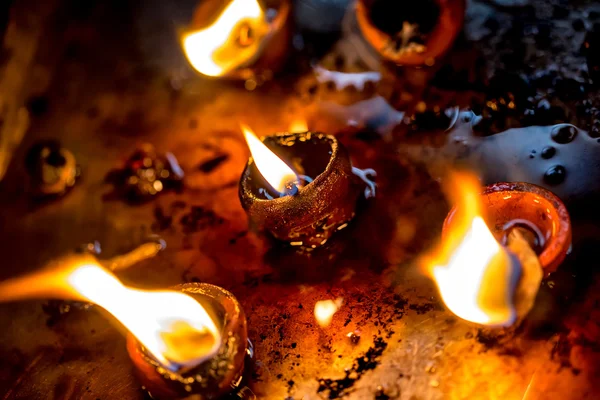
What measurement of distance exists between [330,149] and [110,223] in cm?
114

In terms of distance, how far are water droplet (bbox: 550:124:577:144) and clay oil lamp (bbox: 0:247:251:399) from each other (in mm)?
1413

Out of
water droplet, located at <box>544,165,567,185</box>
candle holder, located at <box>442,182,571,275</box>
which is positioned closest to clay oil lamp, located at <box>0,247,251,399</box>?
candle holder, located at <box>442,182,571,275</box>

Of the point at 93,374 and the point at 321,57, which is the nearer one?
the point at 93,374

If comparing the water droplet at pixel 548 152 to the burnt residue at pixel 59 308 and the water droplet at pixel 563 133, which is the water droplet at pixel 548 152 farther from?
the burnt residue at pixel 59 308

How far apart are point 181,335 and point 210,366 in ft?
0.65

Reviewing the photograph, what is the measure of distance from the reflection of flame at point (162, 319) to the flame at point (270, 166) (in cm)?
50

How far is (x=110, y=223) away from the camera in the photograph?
2.36m

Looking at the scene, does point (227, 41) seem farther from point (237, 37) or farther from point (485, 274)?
point (485, 274)

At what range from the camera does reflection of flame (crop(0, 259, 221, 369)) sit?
160 cm

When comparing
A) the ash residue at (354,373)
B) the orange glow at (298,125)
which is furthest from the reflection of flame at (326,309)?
the orange glow at (298,125)

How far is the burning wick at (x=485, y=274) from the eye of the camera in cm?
157

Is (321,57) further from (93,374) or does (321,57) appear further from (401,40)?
(93,374)

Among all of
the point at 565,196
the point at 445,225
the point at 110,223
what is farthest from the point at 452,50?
the point at 110,223

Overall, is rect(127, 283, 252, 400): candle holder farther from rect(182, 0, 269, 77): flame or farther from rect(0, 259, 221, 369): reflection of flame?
rect(182, 0, 269, 77): flame
